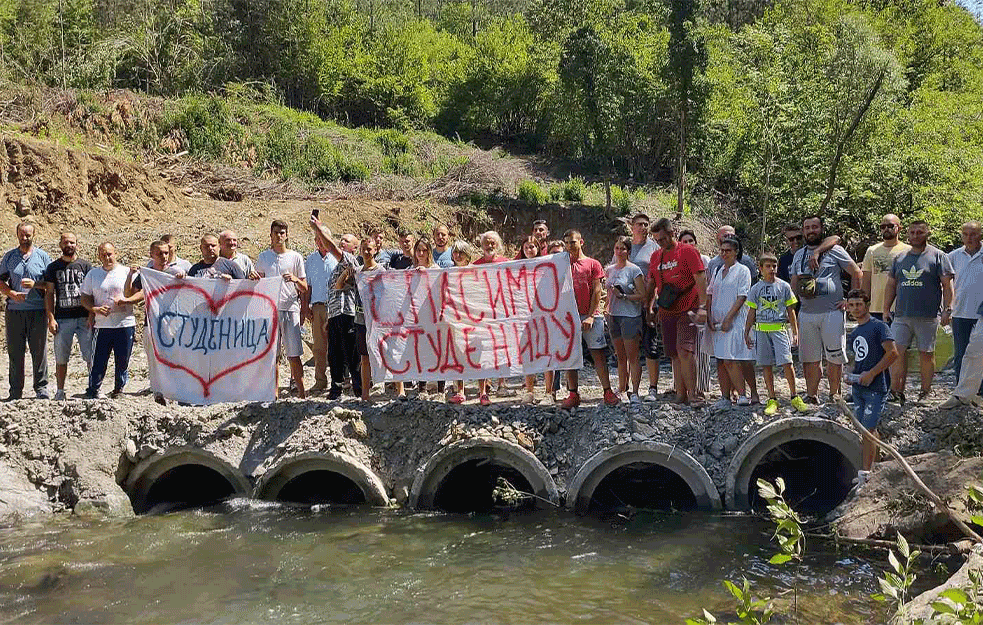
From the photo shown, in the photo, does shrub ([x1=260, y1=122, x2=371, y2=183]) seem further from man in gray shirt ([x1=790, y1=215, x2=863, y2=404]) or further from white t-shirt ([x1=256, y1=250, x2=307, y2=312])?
man in gray shirt ([x1=790, y1=215, x2=863, y2=404])

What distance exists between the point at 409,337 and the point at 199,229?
38.9 ft

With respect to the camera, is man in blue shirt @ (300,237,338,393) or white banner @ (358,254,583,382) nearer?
white banner @ (358,254,583,382)

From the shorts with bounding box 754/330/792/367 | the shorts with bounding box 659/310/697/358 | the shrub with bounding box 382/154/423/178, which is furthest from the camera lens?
the shrub with bounding box 382/154/423/178

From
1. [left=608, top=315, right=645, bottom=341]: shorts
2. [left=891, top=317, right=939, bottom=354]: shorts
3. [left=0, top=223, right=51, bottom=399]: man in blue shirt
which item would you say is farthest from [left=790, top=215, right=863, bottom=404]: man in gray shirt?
[left=0, top=223, right=51, bottom=399]: man in blue shirt

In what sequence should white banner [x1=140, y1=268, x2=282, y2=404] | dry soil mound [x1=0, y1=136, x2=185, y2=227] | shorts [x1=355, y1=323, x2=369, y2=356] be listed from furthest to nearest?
dry soil mound [x1=0, y1=136, x2=185, y2=227] < white banner [x1=140, y1=268, x2=282, y2=404] < shorts [x1=355, y1=323, x2=369, y2=356]

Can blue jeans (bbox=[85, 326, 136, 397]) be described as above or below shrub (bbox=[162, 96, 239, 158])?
below

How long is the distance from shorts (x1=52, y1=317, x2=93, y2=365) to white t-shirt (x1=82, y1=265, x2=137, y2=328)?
35cm

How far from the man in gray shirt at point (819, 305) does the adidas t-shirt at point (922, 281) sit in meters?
0.46

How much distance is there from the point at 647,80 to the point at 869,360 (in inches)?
916

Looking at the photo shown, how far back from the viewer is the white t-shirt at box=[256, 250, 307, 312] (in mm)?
10539

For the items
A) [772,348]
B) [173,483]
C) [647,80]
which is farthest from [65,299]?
[647,80]

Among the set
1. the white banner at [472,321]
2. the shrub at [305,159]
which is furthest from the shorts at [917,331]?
the shrub at [305,159]

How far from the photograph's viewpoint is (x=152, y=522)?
9.46 m

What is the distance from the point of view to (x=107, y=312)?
10.4 metres
